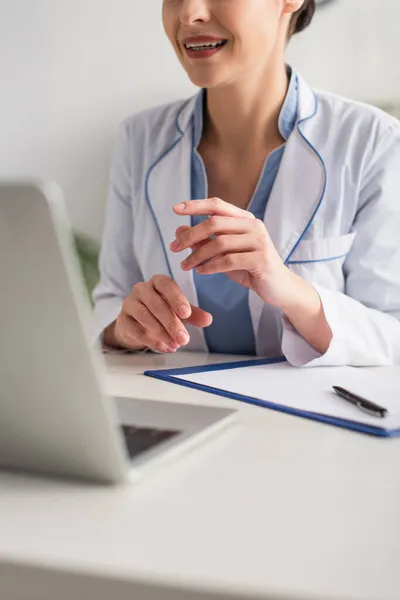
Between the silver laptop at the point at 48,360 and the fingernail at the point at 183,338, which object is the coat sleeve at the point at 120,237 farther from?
the silver laptop at the point at 48,360

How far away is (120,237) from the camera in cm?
141

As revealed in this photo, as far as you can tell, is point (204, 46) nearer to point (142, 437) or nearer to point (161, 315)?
point (161, 315)

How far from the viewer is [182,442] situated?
0.57 metres

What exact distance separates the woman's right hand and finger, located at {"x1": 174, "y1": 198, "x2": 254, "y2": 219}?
5.2 inches

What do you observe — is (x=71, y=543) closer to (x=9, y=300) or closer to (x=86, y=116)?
(x=9, y=300)

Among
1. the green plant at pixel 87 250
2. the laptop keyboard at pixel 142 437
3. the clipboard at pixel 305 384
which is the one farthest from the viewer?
the green plant at pixel 87 250

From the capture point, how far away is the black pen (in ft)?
2.29

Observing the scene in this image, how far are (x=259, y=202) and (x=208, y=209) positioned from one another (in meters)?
0.37

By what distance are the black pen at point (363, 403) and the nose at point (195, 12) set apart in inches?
28.5

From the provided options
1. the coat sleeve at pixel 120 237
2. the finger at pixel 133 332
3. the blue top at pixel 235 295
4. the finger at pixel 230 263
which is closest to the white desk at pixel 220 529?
the finger at pixel 230 263

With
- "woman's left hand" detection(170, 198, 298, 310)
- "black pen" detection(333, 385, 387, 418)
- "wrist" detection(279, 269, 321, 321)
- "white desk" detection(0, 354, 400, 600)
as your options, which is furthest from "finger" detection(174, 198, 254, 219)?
"white desk" detection(0, 354, 400, 600)

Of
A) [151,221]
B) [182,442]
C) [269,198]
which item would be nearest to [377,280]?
[269,198]

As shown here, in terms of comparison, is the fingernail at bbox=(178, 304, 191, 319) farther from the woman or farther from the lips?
the lips

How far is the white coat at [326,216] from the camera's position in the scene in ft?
3.87
